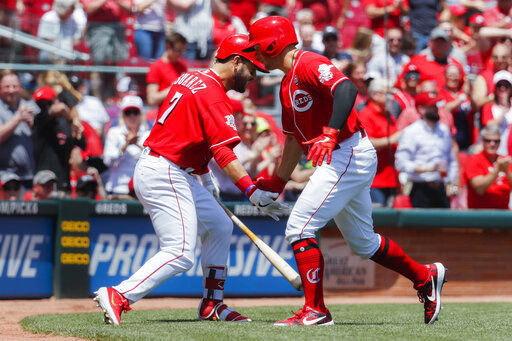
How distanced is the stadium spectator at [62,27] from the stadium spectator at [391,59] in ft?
12.9

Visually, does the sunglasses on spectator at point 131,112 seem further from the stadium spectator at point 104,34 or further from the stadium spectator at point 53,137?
the stadium spectator at point 104,34

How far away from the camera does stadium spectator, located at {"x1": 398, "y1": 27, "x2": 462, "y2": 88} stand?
35.6 feet

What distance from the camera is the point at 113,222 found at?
8.55m

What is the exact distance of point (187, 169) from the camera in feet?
18.9

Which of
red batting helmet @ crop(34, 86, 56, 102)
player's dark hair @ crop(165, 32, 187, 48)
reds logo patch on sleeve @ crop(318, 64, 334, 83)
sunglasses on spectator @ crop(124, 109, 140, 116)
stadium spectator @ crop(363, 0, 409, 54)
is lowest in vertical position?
sunglasses on spectator @ crop(124, 109, 140, 116)

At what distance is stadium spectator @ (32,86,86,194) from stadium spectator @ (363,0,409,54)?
4.87 m

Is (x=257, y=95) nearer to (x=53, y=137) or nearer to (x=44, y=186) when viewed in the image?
(x=53, y=137)

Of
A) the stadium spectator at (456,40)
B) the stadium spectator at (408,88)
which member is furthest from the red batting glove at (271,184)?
the stadium spectator at (456,40)

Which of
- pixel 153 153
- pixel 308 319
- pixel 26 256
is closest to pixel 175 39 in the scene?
pixel 26 256

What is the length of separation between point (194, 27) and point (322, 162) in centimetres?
635

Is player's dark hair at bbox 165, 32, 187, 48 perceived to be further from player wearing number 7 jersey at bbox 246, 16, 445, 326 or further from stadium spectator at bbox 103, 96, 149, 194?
player wearing number 7 jersey at bbox 246, 16, 445, 326

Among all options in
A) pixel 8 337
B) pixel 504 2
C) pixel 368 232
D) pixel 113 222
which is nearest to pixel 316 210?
pixel 368 232

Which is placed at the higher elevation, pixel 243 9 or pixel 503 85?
pixel 243 9

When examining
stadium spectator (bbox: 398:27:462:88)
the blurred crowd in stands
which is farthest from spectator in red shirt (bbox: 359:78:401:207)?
stadium spectator (bbox: 398:27:462:88)
